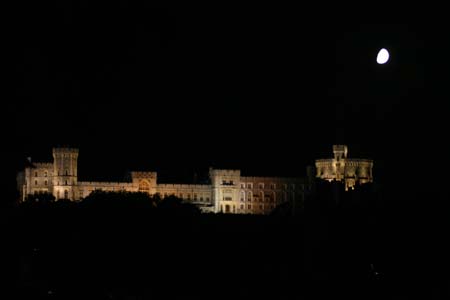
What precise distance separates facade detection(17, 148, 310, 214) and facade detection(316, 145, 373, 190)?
9.25 feet

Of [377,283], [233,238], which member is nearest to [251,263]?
[377,283]

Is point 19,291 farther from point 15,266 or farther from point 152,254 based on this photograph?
point 152,254

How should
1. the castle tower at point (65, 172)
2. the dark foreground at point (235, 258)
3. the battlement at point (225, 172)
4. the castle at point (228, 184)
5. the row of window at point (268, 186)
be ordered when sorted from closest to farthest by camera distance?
the dark foreground at point (235, 258), the castle tower at point (65, 172), the castle at point (228, 184), the battlement at point (225, 172), the row of window at point (268, 186)

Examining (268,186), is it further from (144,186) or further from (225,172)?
(144,186)

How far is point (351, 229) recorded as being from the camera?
44156 mm

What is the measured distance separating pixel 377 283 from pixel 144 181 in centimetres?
6171

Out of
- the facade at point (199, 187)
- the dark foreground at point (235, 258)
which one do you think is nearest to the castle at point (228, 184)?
the facade at point (199, 187)

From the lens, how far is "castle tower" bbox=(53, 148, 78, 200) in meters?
86.5

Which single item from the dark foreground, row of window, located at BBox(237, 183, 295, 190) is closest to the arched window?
row of window, located at BBox(237, 183, 295, 190)

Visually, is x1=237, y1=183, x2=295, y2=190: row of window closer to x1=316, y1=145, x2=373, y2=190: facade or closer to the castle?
the castle

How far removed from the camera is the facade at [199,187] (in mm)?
86688

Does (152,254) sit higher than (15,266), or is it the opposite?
(15,266)

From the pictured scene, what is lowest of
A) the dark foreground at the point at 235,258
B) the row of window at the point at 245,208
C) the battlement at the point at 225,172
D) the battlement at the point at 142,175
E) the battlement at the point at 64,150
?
the dark foreground at the point at 235,258

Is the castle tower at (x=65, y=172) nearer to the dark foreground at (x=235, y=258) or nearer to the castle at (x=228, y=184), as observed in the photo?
the castle at (x=228, y=184)
